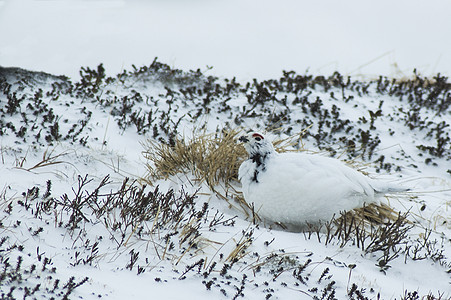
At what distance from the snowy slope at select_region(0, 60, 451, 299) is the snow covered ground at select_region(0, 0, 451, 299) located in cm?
2

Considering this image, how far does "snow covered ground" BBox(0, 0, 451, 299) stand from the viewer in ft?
8.18

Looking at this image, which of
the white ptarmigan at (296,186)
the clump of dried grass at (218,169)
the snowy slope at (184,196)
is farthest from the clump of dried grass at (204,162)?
the white ptarmigan at (296,186)

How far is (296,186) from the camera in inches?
132

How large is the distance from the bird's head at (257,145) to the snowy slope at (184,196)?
623 mm

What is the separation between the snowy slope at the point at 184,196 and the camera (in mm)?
2420

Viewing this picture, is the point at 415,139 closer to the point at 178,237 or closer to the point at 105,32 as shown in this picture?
the point at 178,237

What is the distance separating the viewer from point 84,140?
5125mm

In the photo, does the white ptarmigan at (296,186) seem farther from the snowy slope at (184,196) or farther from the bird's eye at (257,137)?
the snowy slope at (184,196)

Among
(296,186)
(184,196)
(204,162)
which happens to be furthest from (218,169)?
(296,186)

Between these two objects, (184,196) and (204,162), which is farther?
(204,162)

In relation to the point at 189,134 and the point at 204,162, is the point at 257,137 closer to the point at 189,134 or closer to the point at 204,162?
the point at 204,162

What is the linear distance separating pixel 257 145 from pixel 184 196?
2.57ft

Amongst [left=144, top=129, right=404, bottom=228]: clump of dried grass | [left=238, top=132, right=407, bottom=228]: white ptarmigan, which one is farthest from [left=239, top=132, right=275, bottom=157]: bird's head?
[left=144, top=129, right=404, bottom=228]: clump of dried grass

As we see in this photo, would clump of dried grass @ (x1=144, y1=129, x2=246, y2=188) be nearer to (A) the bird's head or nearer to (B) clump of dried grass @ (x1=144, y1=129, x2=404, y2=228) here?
(B) clump of dried grass @ (x1=144, y1=129, x2=404, y2=228)
